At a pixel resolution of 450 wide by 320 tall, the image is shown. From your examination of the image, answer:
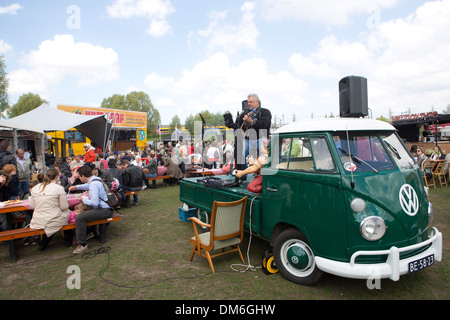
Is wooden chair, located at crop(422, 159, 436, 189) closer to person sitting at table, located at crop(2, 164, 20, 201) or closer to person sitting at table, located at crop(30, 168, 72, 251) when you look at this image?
person sitting at table, located at crop(30, 168, 72, 251)

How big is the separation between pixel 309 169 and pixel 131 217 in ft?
18.0

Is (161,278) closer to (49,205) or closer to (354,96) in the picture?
(49,205)

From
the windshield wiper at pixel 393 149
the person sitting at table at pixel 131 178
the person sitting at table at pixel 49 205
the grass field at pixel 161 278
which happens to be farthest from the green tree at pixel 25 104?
the windshield wiper at pixel 393 149

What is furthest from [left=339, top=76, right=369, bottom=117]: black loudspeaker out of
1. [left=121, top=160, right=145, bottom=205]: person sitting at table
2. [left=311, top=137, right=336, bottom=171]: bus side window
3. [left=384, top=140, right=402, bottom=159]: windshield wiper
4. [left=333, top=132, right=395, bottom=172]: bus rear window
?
[left=121, top=160, right=145, bottom=205]: person sitting at table

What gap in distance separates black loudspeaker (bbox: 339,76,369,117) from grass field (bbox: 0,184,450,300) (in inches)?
113

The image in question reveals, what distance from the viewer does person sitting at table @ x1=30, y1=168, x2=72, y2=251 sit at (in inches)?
184

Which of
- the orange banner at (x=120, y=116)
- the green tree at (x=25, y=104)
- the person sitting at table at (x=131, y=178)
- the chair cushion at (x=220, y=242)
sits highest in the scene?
the green tree at (x=25, y=104)

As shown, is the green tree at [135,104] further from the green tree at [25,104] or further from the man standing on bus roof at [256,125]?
the man standing on bus roof at [256,125]

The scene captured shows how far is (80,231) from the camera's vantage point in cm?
495

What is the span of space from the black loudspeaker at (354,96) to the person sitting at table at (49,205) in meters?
5.57

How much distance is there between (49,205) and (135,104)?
206ft

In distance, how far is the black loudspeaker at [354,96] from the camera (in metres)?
5.30
